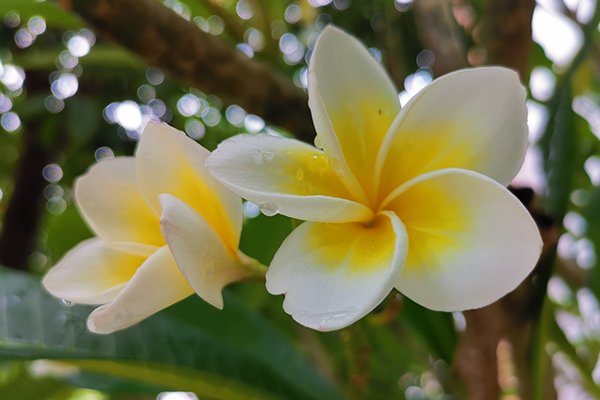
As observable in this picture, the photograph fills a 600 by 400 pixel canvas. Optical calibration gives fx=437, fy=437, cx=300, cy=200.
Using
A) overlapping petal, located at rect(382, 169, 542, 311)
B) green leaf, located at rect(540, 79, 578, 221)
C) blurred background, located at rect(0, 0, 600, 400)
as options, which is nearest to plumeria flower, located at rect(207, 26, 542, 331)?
overlapping petal, located at rect(382, 169, 542, 311)

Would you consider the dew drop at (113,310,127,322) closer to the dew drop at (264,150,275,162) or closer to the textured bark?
the dew drop at (264,150,275,162)

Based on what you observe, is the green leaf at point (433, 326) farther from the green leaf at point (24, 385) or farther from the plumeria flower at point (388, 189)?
the green leaf at point (24, 385)

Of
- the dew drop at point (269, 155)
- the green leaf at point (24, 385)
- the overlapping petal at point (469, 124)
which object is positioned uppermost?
the overlapping petal at point (469, 124)

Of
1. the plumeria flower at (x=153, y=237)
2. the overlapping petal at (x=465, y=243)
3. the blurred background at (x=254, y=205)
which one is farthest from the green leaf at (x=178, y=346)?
the overlapping petal at (x=465, y=243)

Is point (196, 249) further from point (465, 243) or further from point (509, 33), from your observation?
point (509, 33)

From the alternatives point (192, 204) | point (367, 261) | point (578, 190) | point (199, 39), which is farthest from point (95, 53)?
point (578, 190)

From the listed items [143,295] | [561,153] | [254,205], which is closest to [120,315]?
[143,295]
